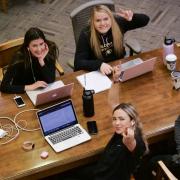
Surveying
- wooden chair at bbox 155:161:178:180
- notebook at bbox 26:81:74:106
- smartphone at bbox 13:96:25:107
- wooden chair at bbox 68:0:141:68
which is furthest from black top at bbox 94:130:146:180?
wooden chair at bbox 68:0:141:68

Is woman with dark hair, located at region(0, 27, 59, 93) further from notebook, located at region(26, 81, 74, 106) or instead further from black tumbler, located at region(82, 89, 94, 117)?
black tumbler, located at region(82, 89, 94, 117)

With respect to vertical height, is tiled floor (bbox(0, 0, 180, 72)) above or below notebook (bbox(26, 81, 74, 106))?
below

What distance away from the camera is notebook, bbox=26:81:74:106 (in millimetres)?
3309

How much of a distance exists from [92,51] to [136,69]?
512mm

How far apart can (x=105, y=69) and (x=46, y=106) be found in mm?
571

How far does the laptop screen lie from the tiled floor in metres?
1.80

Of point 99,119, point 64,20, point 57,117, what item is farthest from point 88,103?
point 64,20

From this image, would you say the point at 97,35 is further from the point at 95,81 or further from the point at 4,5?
the point at 4,5

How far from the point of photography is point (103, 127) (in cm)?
320

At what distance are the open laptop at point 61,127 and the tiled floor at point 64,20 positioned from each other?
5.90ft

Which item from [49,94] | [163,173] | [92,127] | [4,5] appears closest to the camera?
[163,173]

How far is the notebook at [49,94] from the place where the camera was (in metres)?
3.31

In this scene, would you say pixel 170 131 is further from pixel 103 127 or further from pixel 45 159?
pixel 45 159

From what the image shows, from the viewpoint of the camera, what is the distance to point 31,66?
3.61 m
